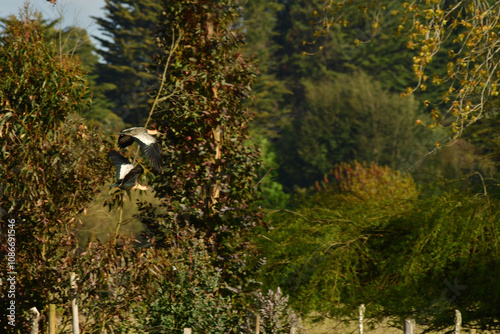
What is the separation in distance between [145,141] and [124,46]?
3029 centimetres

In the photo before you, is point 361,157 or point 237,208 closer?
point 237,208

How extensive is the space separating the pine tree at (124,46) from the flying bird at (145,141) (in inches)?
1088

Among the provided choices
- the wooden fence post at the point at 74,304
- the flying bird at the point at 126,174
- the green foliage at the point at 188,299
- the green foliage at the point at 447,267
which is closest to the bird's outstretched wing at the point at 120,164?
the flying bird at the point at 126,174

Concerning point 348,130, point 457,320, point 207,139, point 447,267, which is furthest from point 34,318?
point 348,130

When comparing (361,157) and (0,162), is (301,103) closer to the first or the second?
(361,157)

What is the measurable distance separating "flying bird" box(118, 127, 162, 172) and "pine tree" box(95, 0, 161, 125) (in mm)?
27645

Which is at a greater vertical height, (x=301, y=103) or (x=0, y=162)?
(x=301, y=103)

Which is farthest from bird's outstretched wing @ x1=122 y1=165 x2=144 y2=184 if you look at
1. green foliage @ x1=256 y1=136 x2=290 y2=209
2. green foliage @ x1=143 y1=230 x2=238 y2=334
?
green foliage @ x1=256 y1=136 x2=290 y2=209

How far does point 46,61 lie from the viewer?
24.8ft

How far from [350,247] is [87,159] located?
395 cm

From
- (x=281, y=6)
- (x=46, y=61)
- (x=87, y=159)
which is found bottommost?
(x=87, y=159)

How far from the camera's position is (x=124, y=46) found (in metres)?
35.9

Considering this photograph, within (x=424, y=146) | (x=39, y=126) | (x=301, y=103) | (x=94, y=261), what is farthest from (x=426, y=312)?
(x=301, y=103)

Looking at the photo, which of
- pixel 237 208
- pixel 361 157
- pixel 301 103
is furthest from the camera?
pixel 301 103
